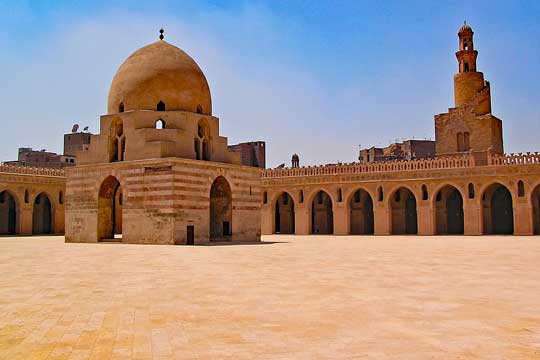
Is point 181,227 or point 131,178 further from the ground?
point 131,178

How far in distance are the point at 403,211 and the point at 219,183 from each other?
1547 cm

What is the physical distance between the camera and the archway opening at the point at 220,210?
86.7 feet

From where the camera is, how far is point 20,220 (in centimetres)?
3569

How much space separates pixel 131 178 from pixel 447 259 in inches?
564

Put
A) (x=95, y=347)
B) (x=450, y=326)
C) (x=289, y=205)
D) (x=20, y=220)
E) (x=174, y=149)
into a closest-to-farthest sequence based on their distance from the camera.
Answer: (x=95, y=347), (x=450, y=326), (x=174, y=149), (x=20, y=220), (x=289, y=205)

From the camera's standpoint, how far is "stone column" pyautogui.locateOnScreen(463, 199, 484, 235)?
3244 cm

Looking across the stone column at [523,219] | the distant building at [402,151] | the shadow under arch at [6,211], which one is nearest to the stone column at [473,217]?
the stone column at [523,219]

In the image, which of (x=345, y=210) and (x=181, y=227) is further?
(x=345, y=210)

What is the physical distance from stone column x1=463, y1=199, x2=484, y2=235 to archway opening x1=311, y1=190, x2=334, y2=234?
34.0ft

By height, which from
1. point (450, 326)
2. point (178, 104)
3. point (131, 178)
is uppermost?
point (178, 104)

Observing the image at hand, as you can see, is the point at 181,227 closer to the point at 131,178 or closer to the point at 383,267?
the point at 131,178

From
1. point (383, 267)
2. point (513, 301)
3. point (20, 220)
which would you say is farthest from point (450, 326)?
point (20, 220)

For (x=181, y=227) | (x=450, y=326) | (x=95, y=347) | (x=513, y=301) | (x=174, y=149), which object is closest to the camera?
(x=95, y=347)

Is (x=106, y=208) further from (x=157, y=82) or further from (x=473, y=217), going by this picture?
(x=473, y=217)
